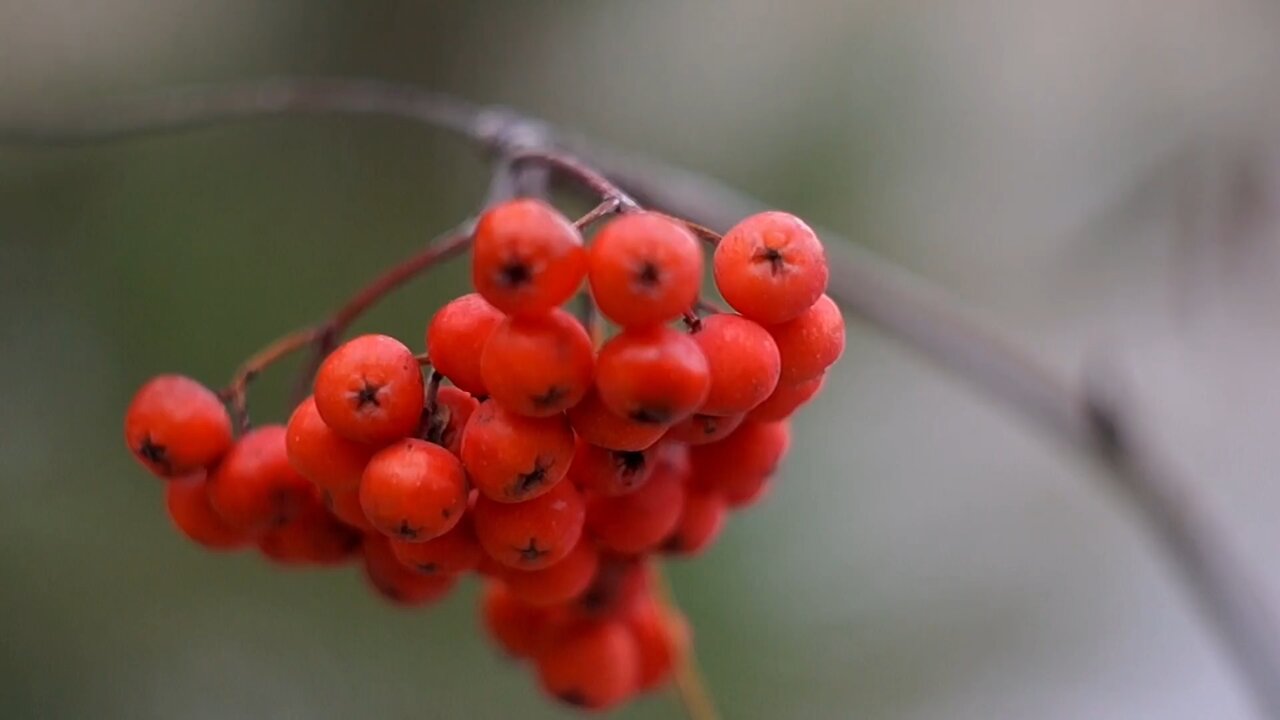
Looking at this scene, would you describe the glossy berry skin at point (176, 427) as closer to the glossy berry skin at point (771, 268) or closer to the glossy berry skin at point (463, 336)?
the glossy berry skin at point (463, 336)

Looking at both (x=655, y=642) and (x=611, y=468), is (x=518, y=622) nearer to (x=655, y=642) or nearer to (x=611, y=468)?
(x=655, y=642)

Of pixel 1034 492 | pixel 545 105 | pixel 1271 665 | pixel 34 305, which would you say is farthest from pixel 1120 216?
pixel 34 305

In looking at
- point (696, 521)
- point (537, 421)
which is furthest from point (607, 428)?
point (696, 521)

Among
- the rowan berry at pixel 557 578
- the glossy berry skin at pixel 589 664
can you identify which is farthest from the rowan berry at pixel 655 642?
the rowan berry at pixel 557 578

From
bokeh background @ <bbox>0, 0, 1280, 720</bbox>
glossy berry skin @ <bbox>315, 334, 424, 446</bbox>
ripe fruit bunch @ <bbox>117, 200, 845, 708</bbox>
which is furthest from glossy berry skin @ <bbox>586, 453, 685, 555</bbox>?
bokeh background @ <bbox>0, 0, 1280, 720</bbox>

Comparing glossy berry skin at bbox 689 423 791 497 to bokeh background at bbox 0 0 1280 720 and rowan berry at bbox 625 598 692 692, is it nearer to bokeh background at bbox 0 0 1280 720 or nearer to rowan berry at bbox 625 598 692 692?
rowan berry at bbox 625 598 692 692
